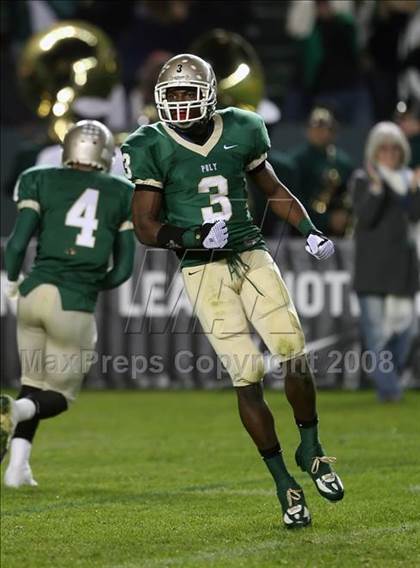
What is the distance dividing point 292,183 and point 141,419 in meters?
2.62

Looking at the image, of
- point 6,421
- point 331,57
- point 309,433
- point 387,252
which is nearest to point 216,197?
point 309,433

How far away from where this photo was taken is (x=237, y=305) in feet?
17.9

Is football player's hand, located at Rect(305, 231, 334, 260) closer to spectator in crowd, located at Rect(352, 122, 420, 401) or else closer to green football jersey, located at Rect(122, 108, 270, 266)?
green football jersey, located at Rect(122, 108, 270, 266)

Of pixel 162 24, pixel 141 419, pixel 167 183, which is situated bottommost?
pixel 141 419

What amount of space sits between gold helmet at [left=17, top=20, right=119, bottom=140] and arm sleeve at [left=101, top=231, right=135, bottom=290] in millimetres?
5480

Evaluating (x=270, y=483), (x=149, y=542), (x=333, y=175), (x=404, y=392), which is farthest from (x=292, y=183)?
(x=149, y=542)

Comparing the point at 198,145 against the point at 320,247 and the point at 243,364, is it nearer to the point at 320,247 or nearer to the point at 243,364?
the point at 320,247

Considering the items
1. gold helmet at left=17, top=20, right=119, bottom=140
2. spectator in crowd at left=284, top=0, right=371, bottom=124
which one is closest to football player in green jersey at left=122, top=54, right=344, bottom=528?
gold helmet at left=17, top=20, right=119, bottom=140

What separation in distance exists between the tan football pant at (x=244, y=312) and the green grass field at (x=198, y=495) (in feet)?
2.03

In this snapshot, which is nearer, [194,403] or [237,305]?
[237,305]

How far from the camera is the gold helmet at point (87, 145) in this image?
267 inches

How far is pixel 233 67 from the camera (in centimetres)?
1184

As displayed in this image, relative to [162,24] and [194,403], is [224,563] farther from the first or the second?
[162,24]

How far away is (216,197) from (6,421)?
1.33 m
